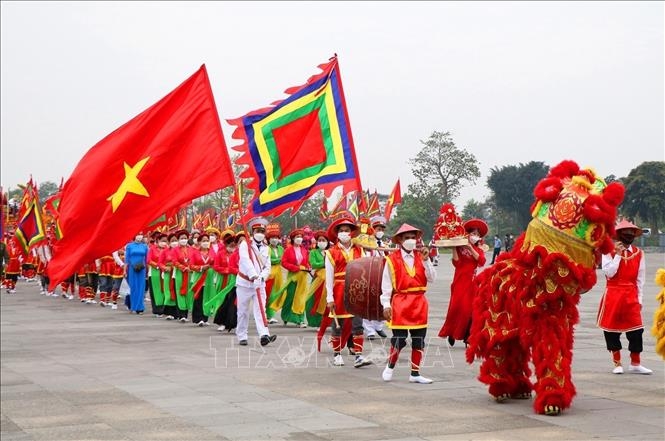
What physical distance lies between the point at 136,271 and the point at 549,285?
48.0ft

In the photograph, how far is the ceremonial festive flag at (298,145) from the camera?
12.3m

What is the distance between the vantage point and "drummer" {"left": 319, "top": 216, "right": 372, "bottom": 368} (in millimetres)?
12312

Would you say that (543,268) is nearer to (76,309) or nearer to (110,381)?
(110,381)

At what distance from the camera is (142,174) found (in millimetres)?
9164

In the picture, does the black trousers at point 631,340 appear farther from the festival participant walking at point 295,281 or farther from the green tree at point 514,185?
the green tree at point 514,185

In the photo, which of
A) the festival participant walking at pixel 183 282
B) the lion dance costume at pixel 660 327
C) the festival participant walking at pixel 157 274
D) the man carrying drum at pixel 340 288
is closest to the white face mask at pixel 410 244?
the man carrying drum at pixel 340 288

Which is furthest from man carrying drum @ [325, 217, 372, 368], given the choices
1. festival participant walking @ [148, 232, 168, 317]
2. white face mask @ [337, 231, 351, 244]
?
festival participant walking @ [148, 232, 168, 317]

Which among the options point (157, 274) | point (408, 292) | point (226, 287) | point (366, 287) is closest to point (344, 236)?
point (366, 287)

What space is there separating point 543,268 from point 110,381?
5.20 metres

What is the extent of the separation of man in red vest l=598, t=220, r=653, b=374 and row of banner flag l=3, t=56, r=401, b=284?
123 inches

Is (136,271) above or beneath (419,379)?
above

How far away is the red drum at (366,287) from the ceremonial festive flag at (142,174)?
7.17 feet

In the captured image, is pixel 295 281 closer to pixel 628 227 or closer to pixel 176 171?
pixel 628 227

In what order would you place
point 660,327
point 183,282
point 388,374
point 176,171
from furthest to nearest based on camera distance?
point 183,282 < point 388,374 < point 176,171 < point 660,327
